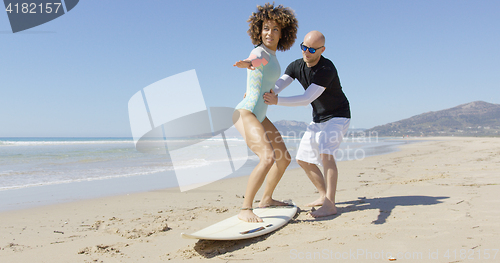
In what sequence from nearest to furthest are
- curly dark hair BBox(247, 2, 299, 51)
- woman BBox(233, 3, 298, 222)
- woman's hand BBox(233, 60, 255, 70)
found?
woman's hand BBox(233, 60, 255, 70), woman BBox(233, 3, 298, 222), curly dark hair BBox(247, 2, 299, 51)

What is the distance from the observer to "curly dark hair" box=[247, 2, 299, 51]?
3.28 meters

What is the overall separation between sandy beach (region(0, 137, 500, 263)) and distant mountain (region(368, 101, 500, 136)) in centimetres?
6471

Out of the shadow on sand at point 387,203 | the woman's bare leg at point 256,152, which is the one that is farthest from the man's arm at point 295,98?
the shadow on sand at point 387,203

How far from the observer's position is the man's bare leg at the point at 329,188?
3457 mm

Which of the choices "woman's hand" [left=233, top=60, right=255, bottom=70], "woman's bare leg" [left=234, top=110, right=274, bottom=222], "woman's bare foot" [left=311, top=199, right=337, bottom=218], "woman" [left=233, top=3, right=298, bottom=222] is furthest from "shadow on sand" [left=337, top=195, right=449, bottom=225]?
"woman's hand" [left=233, top=60, right=255, bottom=70]

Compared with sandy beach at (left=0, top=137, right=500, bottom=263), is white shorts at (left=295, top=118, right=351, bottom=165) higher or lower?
higher

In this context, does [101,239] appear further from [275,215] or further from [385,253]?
[385,253]

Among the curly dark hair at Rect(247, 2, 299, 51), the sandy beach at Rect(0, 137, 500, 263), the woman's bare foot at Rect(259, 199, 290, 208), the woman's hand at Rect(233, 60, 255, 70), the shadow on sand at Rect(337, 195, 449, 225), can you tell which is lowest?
the shadow on sand at Rect(337, 195, 449, 225)

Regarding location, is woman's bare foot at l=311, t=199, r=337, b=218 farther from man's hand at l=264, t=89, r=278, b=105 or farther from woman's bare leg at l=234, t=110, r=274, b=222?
man's hand at l=264, t=89, r=278, b=105

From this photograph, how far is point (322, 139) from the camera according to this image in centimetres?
359

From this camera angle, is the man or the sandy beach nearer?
the sandy beach

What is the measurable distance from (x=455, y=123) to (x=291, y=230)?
267 ft

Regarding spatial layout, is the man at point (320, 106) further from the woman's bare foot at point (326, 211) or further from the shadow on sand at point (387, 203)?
the shadow on sand at point (387, 203)

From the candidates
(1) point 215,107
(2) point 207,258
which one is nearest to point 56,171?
(1) point 215,107
